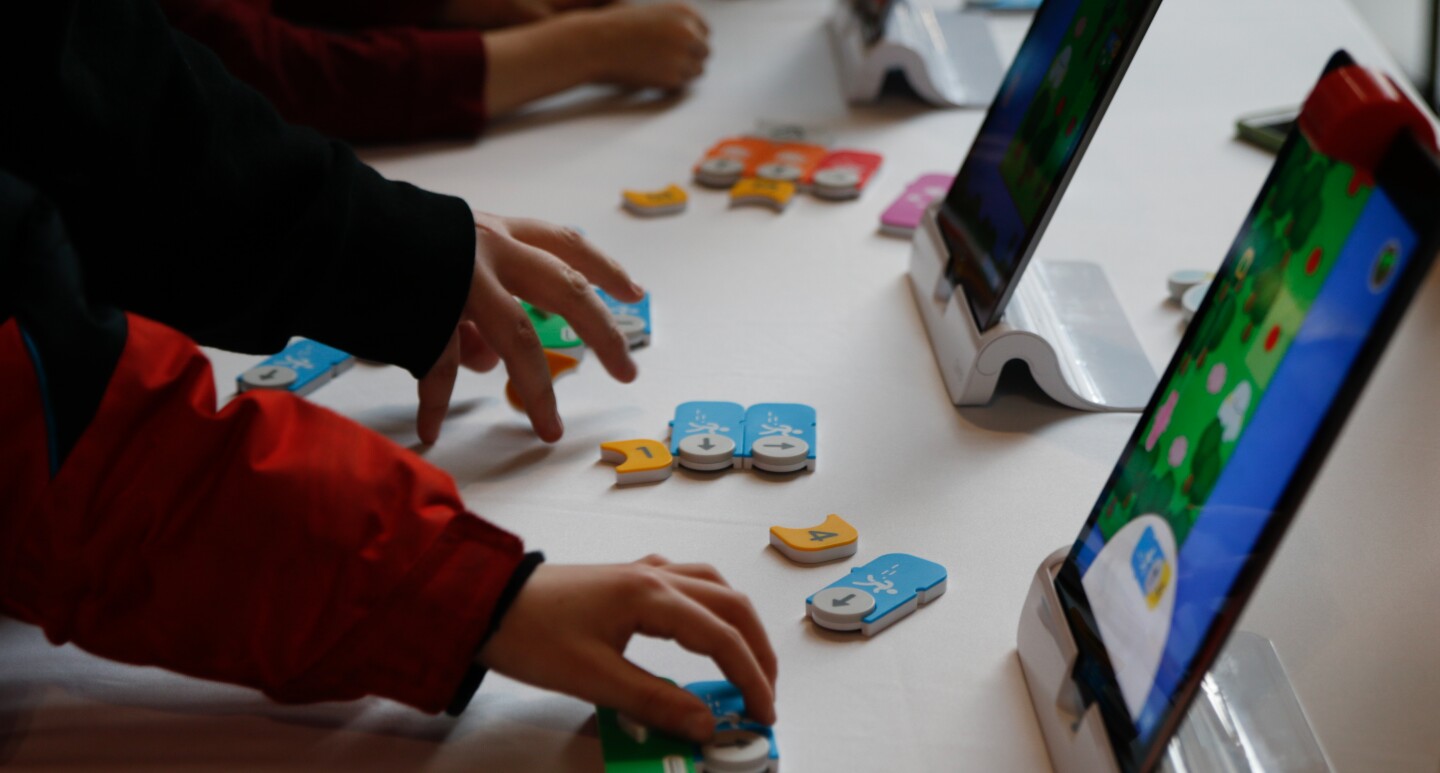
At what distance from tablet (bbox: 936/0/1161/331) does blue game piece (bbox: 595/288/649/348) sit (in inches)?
8.6

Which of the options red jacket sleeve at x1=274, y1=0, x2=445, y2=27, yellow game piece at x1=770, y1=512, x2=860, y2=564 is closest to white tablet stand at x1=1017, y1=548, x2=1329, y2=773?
yellow game piece at x1=770, y1=512, x2=860, y2=564

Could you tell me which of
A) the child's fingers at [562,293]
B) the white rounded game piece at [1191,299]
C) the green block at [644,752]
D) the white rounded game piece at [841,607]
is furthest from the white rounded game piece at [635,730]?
the white rounded game piece at [1191,299]

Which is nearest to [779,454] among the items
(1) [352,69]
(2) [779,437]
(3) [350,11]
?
(2) [779,437]

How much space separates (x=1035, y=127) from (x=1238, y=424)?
41cm

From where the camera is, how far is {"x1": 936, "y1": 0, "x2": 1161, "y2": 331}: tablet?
0.75m

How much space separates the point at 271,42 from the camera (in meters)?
1.20

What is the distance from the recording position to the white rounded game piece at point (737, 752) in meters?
0.52

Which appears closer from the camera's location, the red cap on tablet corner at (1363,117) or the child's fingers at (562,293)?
the red cap on tablet corner at (1363,117)

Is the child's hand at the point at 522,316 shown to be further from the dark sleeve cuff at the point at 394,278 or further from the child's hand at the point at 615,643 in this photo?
the child's hand at the point at 615,643

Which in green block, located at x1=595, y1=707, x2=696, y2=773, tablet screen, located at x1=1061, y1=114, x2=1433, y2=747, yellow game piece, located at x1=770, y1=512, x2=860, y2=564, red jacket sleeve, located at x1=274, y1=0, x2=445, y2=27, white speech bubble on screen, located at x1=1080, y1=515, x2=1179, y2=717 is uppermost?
tablet screen, located at x1=1061, y1=114, x2=1433, y2=747

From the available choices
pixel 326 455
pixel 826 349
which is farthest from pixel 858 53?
pixel 326 455

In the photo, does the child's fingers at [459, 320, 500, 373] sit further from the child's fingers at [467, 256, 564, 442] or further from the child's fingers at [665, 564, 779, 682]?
the child's fingers at [665, 564, 779, 682]

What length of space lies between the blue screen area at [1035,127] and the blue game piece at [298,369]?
0.43 m

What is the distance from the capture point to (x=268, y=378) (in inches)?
32.8
